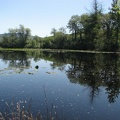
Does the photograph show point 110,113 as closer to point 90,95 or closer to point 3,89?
point 90,95

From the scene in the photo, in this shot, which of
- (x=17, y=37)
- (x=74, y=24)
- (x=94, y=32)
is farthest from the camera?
(x=17, y=37)

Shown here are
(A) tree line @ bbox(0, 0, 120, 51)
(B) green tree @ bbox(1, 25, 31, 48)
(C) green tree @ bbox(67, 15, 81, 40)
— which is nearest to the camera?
(A) tree line @ bbox(0, 0, 120, 51)

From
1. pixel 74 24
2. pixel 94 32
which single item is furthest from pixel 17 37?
pixel 94 32

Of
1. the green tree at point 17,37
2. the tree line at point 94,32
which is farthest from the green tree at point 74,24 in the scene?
the green tree at point 17,37

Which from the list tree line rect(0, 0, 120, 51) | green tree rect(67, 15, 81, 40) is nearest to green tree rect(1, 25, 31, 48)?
tree line rect(0, 0, 120, 51)

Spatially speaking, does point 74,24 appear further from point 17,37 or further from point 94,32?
point 17,37

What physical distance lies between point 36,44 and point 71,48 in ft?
128

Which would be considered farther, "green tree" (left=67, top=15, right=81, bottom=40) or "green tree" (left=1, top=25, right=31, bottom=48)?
"green tree" (left=1, top=25, right=31, bottom=48)

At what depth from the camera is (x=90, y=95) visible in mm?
16203

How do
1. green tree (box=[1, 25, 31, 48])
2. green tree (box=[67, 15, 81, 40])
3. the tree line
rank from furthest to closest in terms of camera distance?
green tree (box=[1, 25, 31, 48])
green tree (box=[67, 15, 81, 40])
the tree line

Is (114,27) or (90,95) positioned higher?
(114,27)

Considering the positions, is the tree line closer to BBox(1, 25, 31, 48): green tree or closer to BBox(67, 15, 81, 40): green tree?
BBox(67, 15, 81, 40): green tree

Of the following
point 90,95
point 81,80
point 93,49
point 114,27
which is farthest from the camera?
point 93,49

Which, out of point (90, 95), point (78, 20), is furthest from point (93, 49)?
point (90, 95)
